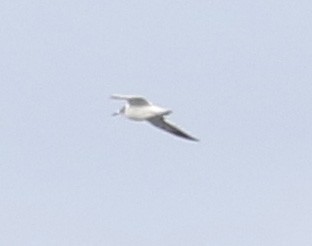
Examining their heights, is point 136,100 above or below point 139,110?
above

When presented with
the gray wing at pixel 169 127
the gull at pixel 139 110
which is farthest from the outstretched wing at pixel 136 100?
the gray wing at pixel 169 127

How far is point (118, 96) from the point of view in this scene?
365ft

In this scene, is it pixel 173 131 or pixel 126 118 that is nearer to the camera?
pixel 126 118

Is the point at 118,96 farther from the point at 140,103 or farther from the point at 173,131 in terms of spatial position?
the point at 173,131

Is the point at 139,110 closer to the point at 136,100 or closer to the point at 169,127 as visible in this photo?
the point at 136,100

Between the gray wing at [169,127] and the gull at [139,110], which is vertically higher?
the gray wing at [169,127]

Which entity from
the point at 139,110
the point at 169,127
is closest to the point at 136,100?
the point at 139,110

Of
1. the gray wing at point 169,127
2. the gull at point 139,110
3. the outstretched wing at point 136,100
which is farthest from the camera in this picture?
the gray wing at point 169,127

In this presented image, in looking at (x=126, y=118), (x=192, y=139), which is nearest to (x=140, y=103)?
(x=126, y=118)

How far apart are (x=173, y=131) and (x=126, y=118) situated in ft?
29.0

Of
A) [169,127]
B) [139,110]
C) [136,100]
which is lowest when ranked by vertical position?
[139,110]

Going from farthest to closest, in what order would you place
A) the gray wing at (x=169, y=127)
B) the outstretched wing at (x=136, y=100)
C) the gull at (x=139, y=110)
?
1. the gray wing at (x=169, y=127)
2. the outstretched wing at (x=136, y=100)
3. the gull at (x=139, y=110)

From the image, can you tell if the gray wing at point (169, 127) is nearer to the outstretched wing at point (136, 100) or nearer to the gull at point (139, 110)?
the gull at point (139, 110)

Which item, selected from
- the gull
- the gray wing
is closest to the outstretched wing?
the gull
